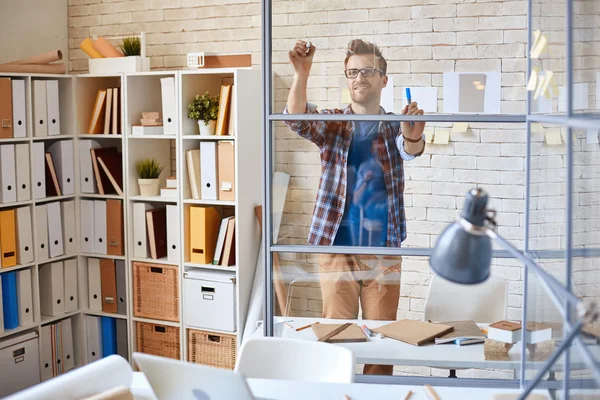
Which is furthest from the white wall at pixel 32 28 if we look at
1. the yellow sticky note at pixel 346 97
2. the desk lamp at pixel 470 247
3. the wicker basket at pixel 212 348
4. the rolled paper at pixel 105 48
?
the desk lamp at pixel 470 247

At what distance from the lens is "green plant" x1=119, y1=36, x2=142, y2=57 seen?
451 centimetres

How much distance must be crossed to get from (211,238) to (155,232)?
37 cm

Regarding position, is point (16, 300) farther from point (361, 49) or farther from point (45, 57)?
point (361, 49)

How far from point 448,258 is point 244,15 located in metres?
3.31

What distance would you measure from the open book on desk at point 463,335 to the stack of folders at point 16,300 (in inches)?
102

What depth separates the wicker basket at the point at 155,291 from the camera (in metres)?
4.48

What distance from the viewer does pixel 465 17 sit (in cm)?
268

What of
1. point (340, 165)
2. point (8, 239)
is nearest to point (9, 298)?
point (8, 239)

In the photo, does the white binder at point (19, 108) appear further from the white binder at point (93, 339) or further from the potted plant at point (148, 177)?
the white binder at point (93, 339)

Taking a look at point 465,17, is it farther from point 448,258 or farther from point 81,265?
point 81,265

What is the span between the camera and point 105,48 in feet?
15.0

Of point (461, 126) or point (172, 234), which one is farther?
point (172, 234)

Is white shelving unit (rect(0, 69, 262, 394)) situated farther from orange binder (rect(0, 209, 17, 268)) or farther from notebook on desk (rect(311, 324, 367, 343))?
notebook on desk (rect(311, 324, 367, 343))

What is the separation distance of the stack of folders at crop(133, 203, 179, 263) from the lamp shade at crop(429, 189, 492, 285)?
3122 mm
